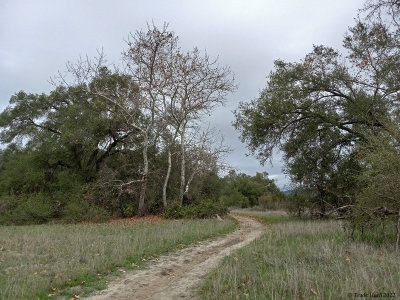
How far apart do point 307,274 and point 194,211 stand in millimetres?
15130

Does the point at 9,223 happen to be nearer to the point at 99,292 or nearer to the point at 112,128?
the point at 112,128

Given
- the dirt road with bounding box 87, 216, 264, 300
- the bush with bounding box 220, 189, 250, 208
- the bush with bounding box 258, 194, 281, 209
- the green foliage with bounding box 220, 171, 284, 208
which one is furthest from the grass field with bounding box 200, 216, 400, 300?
the bush with bounding box 220, 189, 250, 208

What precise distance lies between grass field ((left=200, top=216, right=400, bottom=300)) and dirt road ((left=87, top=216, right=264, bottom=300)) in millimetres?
491

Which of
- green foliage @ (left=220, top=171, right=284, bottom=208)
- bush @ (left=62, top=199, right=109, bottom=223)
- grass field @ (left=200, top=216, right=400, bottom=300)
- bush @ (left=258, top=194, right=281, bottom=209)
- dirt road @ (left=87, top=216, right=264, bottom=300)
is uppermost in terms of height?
green foliage @ (left=220, top=171, right=284, bottom=208)

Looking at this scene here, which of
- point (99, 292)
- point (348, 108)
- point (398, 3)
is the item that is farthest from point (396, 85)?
point (99, 292)

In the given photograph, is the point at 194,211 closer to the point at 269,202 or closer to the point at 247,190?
the point at 269,202

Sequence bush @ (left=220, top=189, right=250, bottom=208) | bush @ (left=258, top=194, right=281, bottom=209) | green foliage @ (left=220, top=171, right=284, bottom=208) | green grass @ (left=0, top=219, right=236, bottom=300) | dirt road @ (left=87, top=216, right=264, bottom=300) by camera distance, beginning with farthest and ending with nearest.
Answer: green foliage @ (left=220, top=171, right=284, bottom=208), bush @ (left=220, top=189, right=250, bottom=208), bush @ (left=258, top=194, right=281, bottom=209), green grass @ (left=0, top=219, right=236, bottom=300), dirt road @ (left=87, top=216, right=264, bottom=300)

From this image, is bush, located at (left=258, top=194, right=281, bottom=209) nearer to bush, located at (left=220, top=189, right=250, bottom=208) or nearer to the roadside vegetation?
bush, located at (left=220, top=189, right=250, bottom=208)

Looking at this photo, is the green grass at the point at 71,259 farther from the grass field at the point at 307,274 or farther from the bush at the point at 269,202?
the bush at the point at 269,202

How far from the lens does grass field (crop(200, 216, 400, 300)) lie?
5244 millimetres

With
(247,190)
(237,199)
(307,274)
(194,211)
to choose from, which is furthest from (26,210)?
(247,190)

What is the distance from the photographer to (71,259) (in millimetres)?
8430

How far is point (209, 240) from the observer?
12.4 meters

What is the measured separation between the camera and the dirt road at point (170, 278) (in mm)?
6086
